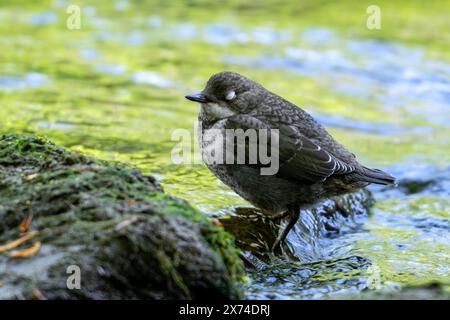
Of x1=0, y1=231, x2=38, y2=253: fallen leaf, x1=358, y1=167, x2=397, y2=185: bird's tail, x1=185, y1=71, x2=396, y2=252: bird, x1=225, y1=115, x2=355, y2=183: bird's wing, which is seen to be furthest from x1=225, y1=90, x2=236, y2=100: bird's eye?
x1=0, y1=231, x2=38, y2=253: fallen leaf

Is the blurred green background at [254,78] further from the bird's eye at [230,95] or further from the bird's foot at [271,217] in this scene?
the bird's eye at [230,95]

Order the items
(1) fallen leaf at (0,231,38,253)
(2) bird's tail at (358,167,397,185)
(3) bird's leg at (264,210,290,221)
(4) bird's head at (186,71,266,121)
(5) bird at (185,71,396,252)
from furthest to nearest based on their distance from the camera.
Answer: (3) bird's leg at (264,210,290,221) → (2) bird's tail at (358,167,397,185) → (4) bird's head at (186,71,266,121) → (5) bird at (185,71,396,252) → (1) fallen leaf at (0,231,38,253)

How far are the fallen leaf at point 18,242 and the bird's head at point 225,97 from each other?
2138mm

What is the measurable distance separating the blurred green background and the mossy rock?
0.91 meters

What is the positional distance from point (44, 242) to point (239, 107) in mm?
2356

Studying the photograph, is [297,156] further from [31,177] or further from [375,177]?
[31,177]


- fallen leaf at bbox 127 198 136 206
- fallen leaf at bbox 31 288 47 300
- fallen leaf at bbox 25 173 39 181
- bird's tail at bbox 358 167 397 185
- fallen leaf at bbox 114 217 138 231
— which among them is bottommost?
fallen leaf at bbox 31 288 47 300

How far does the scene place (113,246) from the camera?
12.4ft

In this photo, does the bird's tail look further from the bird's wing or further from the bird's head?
the bird's head

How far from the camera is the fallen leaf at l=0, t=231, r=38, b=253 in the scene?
12.7ft

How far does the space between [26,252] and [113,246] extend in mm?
464

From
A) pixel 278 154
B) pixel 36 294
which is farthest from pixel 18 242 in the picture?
pixel 278 154

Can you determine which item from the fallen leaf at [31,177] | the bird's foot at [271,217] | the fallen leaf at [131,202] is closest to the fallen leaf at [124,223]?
the fallen leaf at [131,202]

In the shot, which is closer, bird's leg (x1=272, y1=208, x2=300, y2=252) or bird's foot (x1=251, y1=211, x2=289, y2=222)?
bird's leg (x1=272, y1=208, x2=300, y2=252)
